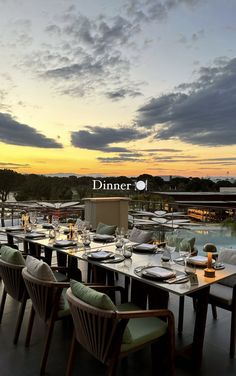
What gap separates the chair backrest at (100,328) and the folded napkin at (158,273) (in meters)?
0.59

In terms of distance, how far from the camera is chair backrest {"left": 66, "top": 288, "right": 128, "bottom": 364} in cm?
181

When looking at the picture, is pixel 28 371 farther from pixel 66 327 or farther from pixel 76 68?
pixel 76 68

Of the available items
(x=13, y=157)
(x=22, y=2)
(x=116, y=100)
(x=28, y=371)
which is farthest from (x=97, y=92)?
(x=28, y=371)

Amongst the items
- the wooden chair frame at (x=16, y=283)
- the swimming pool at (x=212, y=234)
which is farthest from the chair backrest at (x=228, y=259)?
the swimming pool at (x=212, y=234)

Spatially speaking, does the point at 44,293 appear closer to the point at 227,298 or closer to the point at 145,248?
the point at 145,248

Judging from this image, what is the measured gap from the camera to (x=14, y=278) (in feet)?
9.05

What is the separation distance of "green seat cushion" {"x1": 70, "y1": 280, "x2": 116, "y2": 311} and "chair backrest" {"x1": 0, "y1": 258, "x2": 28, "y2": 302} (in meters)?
0.89

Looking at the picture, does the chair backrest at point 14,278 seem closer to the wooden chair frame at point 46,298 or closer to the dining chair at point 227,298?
the wooden chair frame at point 46,298

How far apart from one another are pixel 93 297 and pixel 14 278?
→ 3.89 feet

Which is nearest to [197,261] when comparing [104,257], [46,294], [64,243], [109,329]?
[104,257]

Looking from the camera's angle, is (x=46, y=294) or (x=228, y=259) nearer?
(x=46, y=294)

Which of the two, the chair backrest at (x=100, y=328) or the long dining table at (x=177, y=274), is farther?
the long dining table at (x=177, y=274)

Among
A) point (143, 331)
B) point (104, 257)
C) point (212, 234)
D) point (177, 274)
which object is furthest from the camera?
point (212, 234)

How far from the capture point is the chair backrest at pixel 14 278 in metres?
2.71
